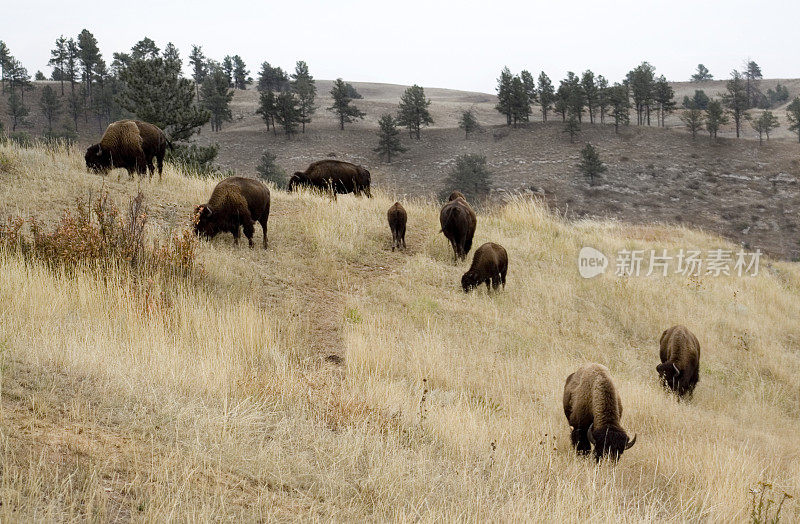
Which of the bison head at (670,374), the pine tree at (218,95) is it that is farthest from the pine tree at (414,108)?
the bison head at (670,374)

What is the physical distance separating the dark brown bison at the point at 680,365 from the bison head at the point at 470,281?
3.72m

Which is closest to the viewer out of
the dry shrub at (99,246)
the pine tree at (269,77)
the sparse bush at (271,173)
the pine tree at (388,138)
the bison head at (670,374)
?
the dry shrub at (99,246)

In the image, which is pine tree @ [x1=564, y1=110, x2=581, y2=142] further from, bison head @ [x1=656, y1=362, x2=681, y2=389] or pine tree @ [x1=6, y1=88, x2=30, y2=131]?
pine tree @ [x1=6, y1=88, x2=30, y2=131]

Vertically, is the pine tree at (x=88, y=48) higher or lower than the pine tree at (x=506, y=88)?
higher

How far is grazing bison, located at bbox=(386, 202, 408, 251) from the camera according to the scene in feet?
42.8

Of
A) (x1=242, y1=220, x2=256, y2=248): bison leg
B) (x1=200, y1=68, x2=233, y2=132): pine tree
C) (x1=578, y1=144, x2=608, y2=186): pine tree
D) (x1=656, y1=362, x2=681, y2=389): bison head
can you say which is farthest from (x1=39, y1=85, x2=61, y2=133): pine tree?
(x1=656, y1=362, x2=681, y2=389): bison head

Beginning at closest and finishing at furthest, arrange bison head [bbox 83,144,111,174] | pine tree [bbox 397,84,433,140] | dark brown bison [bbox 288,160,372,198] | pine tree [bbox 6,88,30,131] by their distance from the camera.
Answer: bison head [bbox 83,144,111,174], dark brown bison [bbox 288,160,372,198], pine tree [bbox 6,88,30,131], pine tree [bbox 397,84,433,140]

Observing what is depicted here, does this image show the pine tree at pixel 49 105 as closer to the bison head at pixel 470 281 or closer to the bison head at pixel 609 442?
the bison head at pixel 470 281

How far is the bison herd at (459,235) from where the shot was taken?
19.7 feet

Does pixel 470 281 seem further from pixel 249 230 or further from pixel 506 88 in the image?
pixel 506 88

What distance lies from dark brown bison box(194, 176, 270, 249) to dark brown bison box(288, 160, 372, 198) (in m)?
5.56

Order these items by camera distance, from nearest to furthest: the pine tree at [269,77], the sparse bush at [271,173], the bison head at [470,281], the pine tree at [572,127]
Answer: the bison head at [470,281]
the sparse bush at [271,173]
the pine tree at [572,127]
the pine tree at [269,77]

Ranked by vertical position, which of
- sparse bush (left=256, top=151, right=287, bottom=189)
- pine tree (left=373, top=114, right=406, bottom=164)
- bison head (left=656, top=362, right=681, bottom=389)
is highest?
pine tree (left=373, top=114, right=406, bottom=164)

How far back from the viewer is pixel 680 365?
30.7 ft
